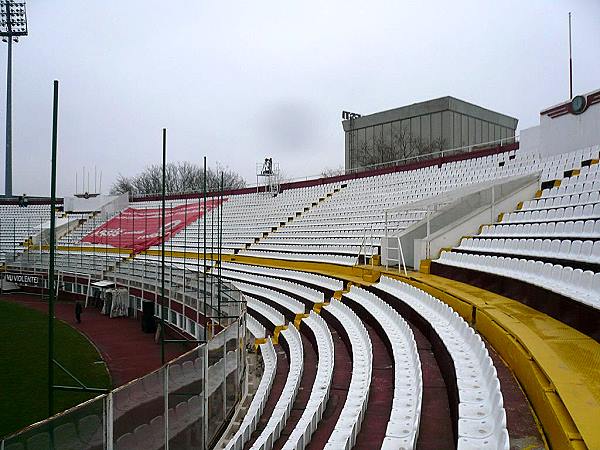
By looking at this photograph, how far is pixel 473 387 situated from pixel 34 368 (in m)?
8.31

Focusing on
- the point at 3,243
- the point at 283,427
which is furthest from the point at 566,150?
the point at 3,243

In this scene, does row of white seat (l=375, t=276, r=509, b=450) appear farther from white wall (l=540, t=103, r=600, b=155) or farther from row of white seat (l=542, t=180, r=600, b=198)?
white wall (l=540, t=103, r=600, b=155)

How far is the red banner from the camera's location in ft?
74.5

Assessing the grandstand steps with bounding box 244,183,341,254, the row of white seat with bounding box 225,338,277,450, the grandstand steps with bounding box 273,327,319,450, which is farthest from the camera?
the grandstand steps with bounding box 244,183,341,254

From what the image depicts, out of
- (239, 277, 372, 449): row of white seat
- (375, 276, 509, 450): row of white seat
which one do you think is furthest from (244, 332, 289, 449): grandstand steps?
(375, 276, 509, 450): row of white seat

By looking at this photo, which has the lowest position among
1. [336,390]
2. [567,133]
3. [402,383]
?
[336,390]

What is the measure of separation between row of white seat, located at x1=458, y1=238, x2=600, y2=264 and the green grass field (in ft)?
21.0

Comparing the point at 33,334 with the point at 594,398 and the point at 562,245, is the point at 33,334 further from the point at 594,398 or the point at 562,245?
the point at 594,398

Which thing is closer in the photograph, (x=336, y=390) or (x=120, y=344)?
(x=336, y=390)

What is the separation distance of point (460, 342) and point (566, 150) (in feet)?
35.3

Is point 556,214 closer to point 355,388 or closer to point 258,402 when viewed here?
point 355,388

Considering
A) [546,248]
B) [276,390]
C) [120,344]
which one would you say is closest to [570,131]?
[546,248]

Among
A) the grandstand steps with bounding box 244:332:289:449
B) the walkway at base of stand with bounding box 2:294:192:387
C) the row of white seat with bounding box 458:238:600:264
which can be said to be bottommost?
the walkway at base of stand with bounding box 2:294:192:387

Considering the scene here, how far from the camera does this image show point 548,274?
203 inches
